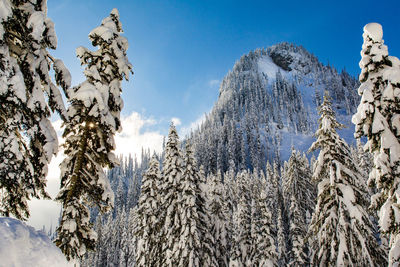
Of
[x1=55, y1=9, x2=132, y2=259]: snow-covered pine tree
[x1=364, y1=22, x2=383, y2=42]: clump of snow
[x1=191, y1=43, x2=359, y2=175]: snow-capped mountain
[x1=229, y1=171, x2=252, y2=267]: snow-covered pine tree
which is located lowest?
[x1=229, y1=171, x2=252, y2=267]: snow-covered pine tree

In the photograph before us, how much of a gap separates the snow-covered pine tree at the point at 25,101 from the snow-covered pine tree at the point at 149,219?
18.4 meters

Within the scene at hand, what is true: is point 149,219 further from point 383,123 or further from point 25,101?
point 383,123

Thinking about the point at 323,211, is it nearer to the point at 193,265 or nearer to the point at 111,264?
the point at 193,265

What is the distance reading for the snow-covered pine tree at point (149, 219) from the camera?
82.1ft

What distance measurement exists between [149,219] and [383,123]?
22159 millimetres

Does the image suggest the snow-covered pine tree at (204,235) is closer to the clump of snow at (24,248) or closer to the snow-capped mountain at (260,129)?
the clump of snow at (24,248)

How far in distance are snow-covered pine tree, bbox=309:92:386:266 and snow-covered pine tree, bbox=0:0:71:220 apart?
13.3 meters

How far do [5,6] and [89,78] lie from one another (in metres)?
4.49

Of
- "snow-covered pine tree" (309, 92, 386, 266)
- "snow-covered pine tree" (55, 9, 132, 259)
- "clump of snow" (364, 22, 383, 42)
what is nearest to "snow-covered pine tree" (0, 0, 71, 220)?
"snow-covered pine tree" (55, 9, 132, 259)

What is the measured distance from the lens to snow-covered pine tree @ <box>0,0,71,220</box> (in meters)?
6.16

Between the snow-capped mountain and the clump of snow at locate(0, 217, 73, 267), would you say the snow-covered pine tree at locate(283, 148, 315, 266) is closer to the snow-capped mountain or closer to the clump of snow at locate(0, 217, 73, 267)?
the clump of snow at locate(0, 217, 73, 267)

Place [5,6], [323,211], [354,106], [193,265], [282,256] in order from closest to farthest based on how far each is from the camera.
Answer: [5,6], [323,211], [193,265], [282,256], [354,106]

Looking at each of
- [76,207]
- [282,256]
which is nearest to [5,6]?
[76,207]

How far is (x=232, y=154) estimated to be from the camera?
375 ft
